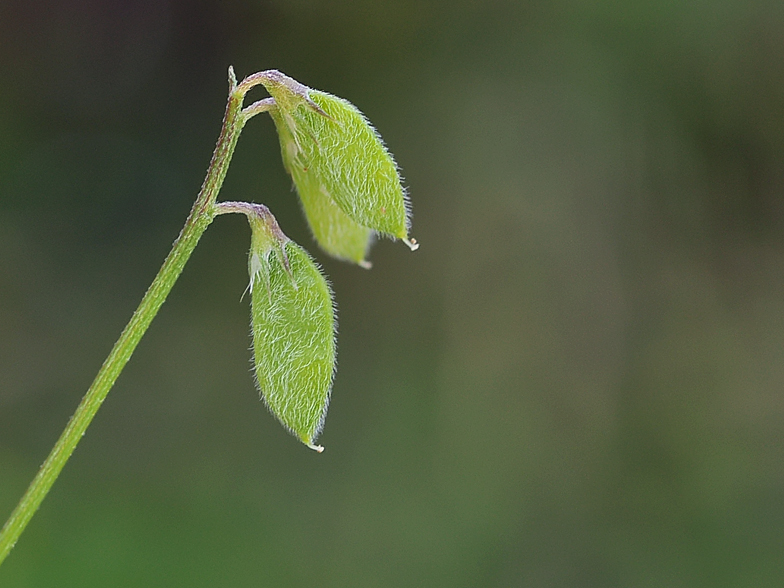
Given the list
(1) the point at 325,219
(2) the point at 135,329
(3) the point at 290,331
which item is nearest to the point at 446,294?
(1) the point at 325,219

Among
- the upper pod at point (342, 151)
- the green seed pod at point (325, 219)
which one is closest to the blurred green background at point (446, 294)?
the green seed pod at point (325, 219)

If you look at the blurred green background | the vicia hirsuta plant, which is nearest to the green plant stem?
the vicia hirsuta plant

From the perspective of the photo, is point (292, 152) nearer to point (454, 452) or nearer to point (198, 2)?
point (454, 452)

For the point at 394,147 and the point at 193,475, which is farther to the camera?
the point at 394,147

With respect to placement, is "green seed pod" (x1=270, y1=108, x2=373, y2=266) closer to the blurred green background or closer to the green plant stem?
the green plant stem

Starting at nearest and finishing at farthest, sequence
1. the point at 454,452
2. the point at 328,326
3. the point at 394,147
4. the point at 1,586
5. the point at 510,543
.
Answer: the point at 328,326, the point at 1,586, the point at 510,543, the point at 454,452, the point at 394,147

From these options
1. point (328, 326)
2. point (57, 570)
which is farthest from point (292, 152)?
point (57, 570)

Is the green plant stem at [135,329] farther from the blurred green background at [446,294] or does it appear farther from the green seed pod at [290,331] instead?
the blurred green background at [446,294]
